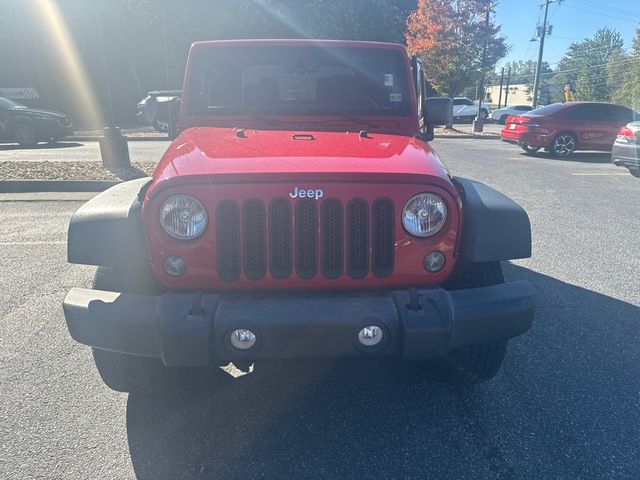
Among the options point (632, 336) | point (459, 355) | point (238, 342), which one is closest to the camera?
point (238, 342)

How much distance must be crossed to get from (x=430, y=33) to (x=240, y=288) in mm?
23571

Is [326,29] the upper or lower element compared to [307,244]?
upper

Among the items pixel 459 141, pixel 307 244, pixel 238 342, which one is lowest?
pixel 459 141

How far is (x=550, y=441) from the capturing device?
253 centimetres

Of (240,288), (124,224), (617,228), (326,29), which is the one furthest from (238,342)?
(326,29)

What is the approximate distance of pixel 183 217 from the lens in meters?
2.28

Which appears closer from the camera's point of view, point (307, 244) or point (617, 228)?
point (307, 244)

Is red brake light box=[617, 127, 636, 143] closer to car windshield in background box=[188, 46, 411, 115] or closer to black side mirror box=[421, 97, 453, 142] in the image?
black side mirror box=[421, 97, 453, 142]

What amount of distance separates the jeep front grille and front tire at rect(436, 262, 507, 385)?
A: 1.73 ft

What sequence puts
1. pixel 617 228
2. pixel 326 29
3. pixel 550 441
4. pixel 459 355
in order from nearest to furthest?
1. pixel 550 441
2. pixel 459 355
3. pixel 617 228
4. pixel 326 29

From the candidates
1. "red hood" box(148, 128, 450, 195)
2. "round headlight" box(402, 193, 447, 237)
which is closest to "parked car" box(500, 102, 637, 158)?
"red hood" box(148, 128, 450, 195)

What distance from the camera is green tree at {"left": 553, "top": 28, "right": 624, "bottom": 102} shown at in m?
59.8

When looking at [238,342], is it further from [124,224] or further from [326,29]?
[326,29]

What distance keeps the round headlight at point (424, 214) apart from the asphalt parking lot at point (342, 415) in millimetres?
1071
